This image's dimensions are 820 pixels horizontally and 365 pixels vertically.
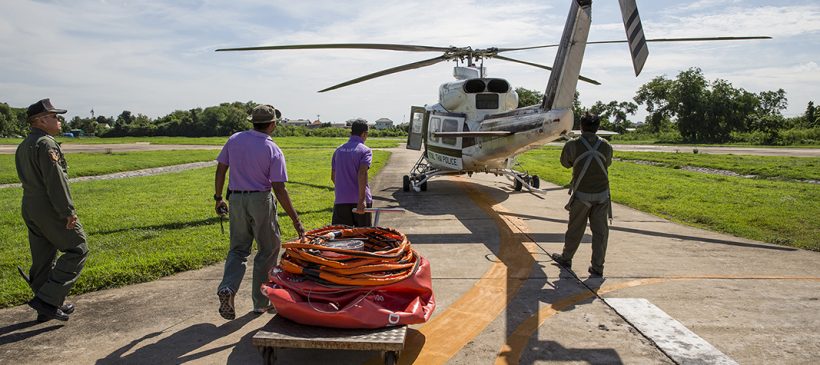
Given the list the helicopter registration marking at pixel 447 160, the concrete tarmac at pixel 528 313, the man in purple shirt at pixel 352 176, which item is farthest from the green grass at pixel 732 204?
the man in purple shirt at pixel 352 176

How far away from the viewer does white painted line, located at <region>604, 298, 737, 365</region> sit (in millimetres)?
3975

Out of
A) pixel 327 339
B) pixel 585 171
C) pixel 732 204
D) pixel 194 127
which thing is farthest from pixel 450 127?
pixel 194 127

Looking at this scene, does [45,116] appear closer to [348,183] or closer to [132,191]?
[348,183]

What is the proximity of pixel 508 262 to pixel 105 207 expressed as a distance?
9127mm

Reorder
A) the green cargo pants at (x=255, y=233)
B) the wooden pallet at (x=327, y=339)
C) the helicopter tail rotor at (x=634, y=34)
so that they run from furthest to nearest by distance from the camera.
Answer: the helicopter tail rotor at (x=634, y=34)
the green cargo pants at (x=255, y=233)
the wooden pallet at (x=327, y=339)

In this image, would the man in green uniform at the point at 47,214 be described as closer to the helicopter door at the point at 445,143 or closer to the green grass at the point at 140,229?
the green grass at the point at 140,229

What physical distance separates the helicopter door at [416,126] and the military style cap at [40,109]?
11.4 meters

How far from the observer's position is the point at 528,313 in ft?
16.3

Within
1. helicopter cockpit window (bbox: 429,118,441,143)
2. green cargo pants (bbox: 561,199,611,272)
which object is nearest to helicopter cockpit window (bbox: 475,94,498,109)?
helicopter cockpit window (bbox: 429,118,441,143)

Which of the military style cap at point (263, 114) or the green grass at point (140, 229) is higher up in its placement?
the military style cap at point (263, 114)

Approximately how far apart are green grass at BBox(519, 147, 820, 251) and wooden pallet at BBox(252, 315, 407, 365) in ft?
24.2

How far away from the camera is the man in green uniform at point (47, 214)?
4562 millimetres

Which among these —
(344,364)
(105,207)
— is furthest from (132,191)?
(344,364)

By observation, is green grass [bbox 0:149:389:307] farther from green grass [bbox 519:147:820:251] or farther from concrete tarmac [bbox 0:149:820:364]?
green grass [bbox 519:147:820:251]
